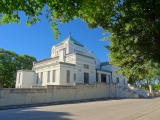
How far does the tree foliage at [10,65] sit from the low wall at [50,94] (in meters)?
21.9

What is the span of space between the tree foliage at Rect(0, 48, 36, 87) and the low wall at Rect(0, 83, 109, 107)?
2194 cm

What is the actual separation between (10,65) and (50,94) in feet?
76.4

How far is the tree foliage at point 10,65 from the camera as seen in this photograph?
35938mm

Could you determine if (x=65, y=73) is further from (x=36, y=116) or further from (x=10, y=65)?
(x=10, y=65)

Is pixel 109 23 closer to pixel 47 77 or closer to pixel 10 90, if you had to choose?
pixel 10 90

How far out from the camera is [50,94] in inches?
707

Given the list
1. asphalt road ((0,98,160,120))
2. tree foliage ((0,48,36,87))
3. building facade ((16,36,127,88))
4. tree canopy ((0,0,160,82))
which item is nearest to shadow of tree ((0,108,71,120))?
asphalt road ((0,98,160,120))

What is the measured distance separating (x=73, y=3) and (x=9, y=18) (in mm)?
1856

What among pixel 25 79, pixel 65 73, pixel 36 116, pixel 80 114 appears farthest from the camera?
pixel 25 79

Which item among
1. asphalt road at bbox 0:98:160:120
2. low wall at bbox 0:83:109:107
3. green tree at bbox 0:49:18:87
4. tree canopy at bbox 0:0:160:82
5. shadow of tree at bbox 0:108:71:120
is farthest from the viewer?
green tree at bbox 0:49:18:87

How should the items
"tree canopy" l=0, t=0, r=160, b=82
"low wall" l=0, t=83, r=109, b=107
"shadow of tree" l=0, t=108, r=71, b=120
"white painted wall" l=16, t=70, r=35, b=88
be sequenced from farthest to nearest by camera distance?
"white painted wall" l=16, t=70, r=35, b=88 < "low wall" l=0, t=83, r=109, b=107 < "shadow of tree" l=0, t=108, r=71, b=120 < "tree canopy" l=0, t=0, r=160, b=82

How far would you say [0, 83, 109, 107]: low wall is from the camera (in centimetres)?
1473

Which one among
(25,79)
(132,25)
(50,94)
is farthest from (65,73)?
(132,25)

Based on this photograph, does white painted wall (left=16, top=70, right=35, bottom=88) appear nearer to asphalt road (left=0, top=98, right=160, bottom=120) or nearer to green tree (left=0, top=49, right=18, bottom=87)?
green tree (left=0, top=49, right=18, bottom=87)
